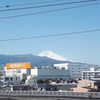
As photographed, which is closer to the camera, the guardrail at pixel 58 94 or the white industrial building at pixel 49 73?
the guardrail at pixel 58 94

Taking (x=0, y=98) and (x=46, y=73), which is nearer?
(x=0, y=98)

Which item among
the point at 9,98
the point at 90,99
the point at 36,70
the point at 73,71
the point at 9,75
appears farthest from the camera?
the point at 73,71

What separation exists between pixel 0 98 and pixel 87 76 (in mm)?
62655

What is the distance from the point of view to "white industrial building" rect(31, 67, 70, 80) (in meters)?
75.7

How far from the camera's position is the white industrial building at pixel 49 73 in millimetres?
75688

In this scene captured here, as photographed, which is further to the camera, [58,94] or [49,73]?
[49,73]

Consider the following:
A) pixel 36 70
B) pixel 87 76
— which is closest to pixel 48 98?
pixel 36 70

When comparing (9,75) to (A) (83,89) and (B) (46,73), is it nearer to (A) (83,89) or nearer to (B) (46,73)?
(B) (46,73)

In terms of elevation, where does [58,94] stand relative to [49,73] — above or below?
below

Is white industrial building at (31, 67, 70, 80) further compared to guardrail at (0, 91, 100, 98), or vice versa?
white industrial building at (31, 67, 70, 80)

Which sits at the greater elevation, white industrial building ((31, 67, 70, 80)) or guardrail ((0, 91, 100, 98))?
white industrial building ((31, 67, 70, 80))

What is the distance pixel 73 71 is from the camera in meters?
98.6

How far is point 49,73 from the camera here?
261ft

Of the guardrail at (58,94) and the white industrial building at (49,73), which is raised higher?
the white industrial building at (49,73)
